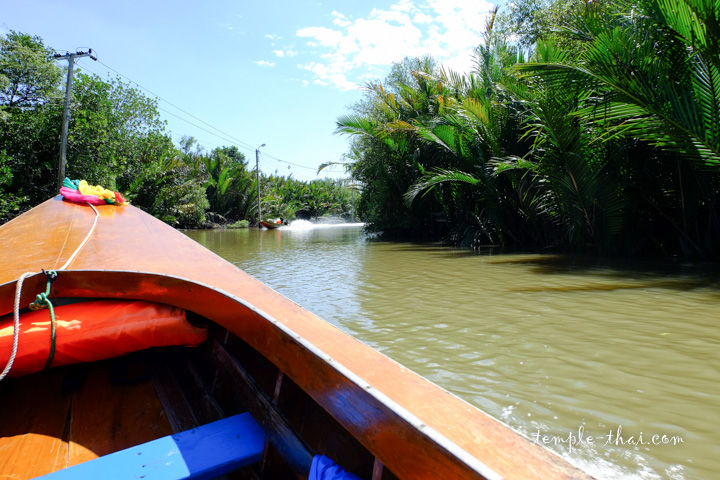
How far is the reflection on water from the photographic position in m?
1.84

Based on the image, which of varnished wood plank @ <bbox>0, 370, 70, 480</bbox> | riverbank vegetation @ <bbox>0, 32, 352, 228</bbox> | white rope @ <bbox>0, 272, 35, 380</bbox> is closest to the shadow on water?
varnished wood plank @ <bbox>0, 370, 70, 480</bbox>

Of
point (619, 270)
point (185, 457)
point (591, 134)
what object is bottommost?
point (185, 457)

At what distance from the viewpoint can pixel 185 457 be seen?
1293 mm

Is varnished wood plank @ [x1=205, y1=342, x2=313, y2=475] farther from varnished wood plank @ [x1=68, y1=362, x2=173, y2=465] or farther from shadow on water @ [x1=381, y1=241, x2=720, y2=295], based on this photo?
shadow on water @ [x1=381, y1=241, x2=720, y2=295]

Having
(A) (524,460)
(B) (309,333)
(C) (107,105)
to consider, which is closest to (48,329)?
(B) (309,333)

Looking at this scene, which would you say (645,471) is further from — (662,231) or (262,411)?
(662,231)

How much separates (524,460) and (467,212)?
1145 cm

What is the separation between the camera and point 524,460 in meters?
0.78

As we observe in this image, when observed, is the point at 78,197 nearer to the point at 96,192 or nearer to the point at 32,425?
the point at 96,192

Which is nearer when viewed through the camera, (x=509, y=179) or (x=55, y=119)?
(x=509, y=179)

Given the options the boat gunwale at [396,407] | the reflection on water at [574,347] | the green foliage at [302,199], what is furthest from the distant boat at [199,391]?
the green foliage at [302,199]

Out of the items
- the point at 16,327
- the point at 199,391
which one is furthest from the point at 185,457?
the point at 16,327

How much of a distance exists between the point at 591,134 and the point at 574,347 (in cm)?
507

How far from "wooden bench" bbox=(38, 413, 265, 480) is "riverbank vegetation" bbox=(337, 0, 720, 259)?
579cm
